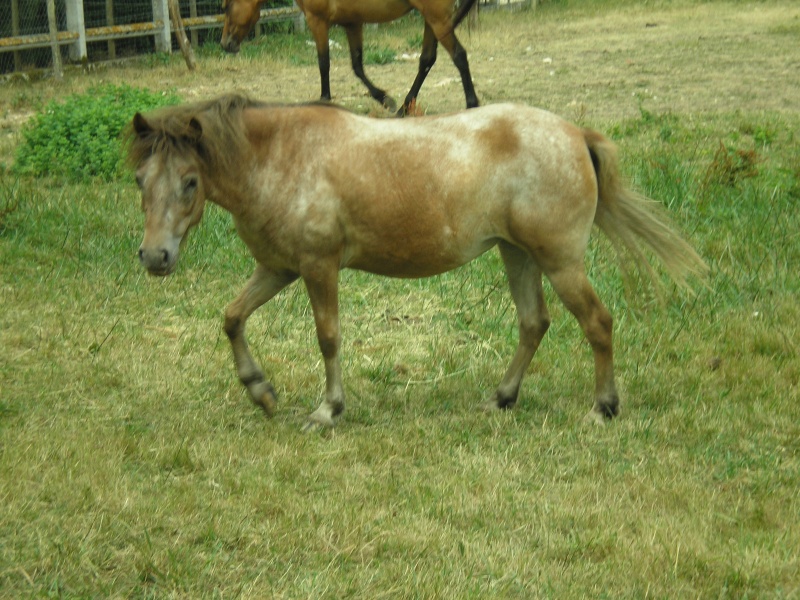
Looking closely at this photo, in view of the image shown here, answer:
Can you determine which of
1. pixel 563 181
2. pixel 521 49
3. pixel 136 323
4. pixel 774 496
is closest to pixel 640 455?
pixel 774 496

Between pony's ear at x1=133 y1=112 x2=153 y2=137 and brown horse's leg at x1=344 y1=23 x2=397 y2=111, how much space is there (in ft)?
23.6

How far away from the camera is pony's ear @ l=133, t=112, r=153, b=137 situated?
184 inches

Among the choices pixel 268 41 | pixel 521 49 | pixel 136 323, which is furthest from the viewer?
pixel 268 41

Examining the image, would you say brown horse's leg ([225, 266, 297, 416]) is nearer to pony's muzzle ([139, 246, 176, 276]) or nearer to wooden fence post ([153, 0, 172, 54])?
pony's muzzle ([139, 246, 176, 276])

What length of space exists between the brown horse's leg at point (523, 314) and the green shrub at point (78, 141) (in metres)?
4.81

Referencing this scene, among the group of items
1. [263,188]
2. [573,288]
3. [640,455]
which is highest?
[263,188]

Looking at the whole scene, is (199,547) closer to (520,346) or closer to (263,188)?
(263,188)

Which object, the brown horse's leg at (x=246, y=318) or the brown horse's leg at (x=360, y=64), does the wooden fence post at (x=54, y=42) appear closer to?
the brown horse's leg at (x=360, y=64)

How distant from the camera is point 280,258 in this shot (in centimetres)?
502

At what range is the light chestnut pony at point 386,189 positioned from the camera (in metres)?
4.90

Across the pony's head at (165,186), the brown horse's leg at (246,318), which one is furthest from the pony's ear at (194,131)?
the brown horse's leg at (246,318)

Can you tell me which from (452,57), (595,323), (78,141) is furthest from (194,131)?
(452,57)

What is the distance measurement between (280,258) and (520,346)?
1256 mm

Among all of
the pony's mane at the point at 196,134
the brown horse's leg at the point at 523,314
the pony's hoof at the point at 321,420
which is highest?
the pony's mane at the point at 196,134
